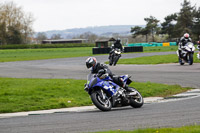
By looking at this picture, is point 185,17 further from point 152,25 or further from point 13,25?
point 13,25

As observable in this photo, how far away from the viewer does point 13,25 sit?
370 ft

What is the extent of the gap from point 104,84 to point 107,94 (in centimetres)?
31

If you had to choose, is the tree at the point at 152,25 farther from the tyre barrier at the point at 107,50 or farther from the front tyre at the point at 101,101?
the front tyre at the point at 101,101

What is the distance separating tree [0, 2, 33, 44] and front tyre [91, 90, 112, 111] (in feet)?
322

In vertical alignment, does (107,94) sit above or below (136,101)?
above

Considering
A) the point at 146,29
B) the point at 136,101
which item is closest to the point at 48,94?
the point at 136,101

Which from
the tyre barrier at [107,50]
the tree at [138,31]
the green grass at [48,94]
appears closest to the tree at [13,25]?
the tree at [138,31]

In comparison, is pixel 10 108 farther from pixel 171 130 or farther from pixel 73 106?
pixel 171 130

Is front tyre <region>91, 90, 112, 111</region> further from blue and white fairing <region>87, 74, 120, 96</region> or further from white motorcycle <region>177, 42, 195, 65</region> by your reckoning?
white motorcycle <region>177, 42, 195, 65</region>

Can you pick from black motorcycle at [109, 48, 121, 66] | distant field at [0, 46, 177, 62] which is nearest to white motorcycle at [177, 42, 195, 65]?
black motorcycle at [109, 48, 121, 66]

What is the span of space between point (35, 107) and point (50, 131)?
3.99 m

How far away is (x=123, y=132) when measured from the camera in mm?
6508

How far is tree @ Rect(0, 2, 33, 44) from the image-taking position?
106 m

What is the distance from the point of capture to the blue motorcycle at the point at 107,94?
992 cm
